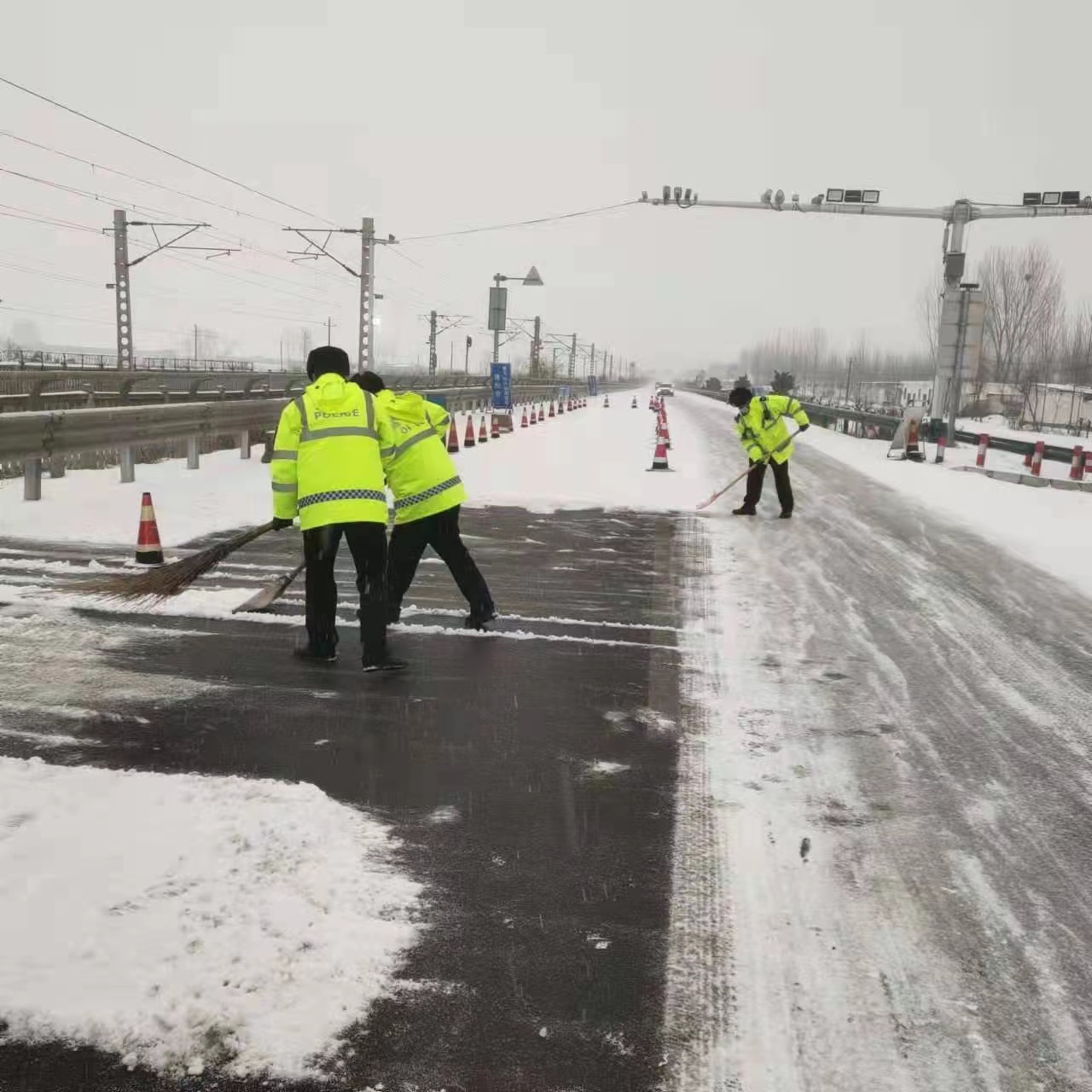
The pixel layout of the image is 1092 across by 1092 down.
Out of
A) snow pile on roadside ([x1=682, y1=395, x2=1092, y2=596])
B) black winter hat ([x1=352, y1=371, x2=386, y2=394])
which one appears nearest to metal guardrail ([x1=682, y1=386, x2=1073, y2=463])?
snow pile on roadside ([x1=682, y1=395, x2=1092, y2=596])

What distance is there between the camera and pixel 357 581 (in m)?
5.35

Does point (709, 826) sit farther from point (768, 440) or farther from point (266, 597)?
point (768, 440)

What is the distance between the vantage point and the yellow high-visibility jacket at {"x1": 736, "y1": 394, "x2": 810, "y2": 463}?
11906 millimetres

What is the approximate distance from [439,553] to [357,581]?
41.4 inches

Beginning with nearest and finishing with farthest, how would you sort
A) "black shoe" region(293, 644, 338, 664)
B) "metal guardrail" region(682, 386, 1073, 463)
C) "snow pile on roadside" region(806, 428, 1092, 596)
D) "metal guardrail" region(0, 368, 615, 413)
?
1. "black shoe" region(293, 644, 338, 664)
2. "snow pile on roadside" region(806, 428, 1092, 596)
3. "metal guardrail" region(682, 386, 1073, 463)
4. "metal guardrail" region(0, 368, 615, 413)

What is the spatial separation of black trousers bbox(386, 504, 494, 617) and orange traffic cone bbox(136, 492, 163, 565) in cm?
251

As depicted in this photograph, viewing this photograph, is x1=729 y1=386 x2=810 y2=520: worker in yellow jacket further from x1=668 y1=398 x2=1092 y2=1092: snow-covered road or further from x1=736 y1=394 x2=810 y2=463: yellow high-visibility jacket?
x1=668 y1=398 x2=1092 y2=1092: snow-covered road

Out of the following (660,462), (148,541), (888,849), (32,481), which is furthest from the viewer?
(660,462)

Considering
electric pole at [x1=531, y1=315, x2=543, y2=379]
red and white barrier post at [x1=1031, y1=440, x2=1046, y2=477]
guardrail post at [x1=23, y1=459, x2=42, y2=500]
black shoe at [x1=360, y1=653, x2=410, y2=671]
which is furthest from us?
electric pole at [x1=531, y1=315, x2=543, y2=379]

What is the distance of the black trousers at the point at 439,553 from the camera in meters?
6.23

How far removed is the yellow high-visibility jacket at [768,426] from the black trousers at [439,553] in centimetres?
649

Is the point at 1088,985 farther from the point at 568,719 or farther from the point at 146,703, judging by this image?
the point at 146,703

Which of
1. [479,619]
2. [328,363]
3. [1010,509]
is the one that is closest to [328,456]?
[328,363]

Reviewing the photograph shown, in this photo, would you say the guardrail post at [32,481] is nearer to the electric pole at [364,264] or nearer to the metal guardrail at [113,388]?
the metal guardrail at [113,388]
